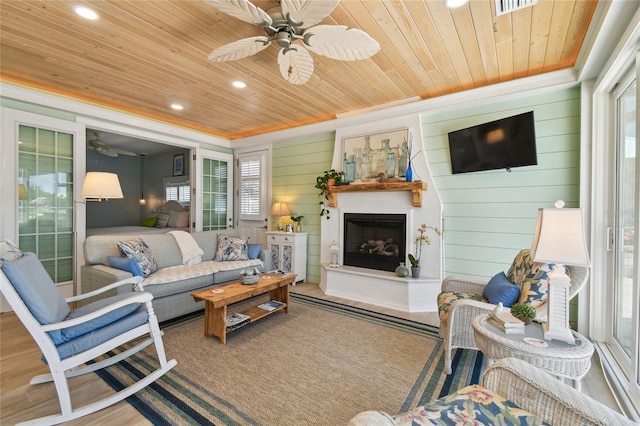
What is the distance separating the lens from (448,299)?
90.5 inches

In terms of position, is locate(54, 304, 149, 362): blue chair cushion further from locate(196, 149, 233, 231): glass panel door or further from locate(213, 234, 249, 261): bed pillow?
locate(196, 149, 233, 231): glass panel door

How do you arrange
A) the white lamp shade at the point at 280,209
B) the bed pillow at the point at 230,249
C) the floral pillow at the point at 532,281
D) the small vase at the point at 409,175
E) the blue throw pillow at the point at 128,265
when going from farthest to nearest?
the white lamp shade at the point at 280,209 → the bed pillow at the point at 230,249 → the small vase at the point at 409,175 → the blue throw pillow at the point at 128,265 → the floral pillow at the point at 532,281

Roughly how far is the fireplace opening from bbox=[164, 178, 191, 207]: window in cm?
480

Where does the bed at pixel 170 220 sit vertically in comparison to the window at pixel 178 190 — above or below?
below

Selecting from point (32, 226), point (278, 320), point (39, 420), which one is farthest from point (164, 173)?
point (39, 420)

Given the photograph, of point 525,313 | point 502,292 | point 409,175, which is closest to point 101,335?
point 525,313

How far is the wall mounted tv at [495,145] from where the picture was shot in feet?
9.30

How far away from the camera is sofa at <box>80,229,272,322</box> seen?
283cm

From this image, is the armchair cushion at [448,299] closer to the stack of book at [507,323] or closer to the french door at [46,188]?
the stack of book at [507,323]

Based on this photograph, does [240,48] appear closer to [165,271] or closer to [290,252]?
[165,271]

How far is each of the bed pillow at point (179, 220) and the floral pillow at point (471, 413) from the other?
6365 millimetres

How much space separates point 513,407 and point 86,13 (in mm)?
3358

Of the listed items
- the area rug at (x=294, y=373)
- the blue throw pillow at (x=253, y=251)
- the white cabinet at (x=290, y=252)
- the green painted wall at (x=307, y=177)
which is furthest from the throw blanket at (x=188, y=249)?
the green painted wall at (x=307, y=177)

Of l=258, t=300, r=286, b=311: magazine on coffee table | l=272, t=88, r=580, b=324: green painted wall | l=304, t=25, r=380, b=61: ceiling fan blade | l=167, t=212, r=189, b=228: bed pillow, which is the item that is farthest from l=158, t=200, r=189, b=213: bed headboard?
l=304, t=25, r=380, b=61: ceiling fan blade
